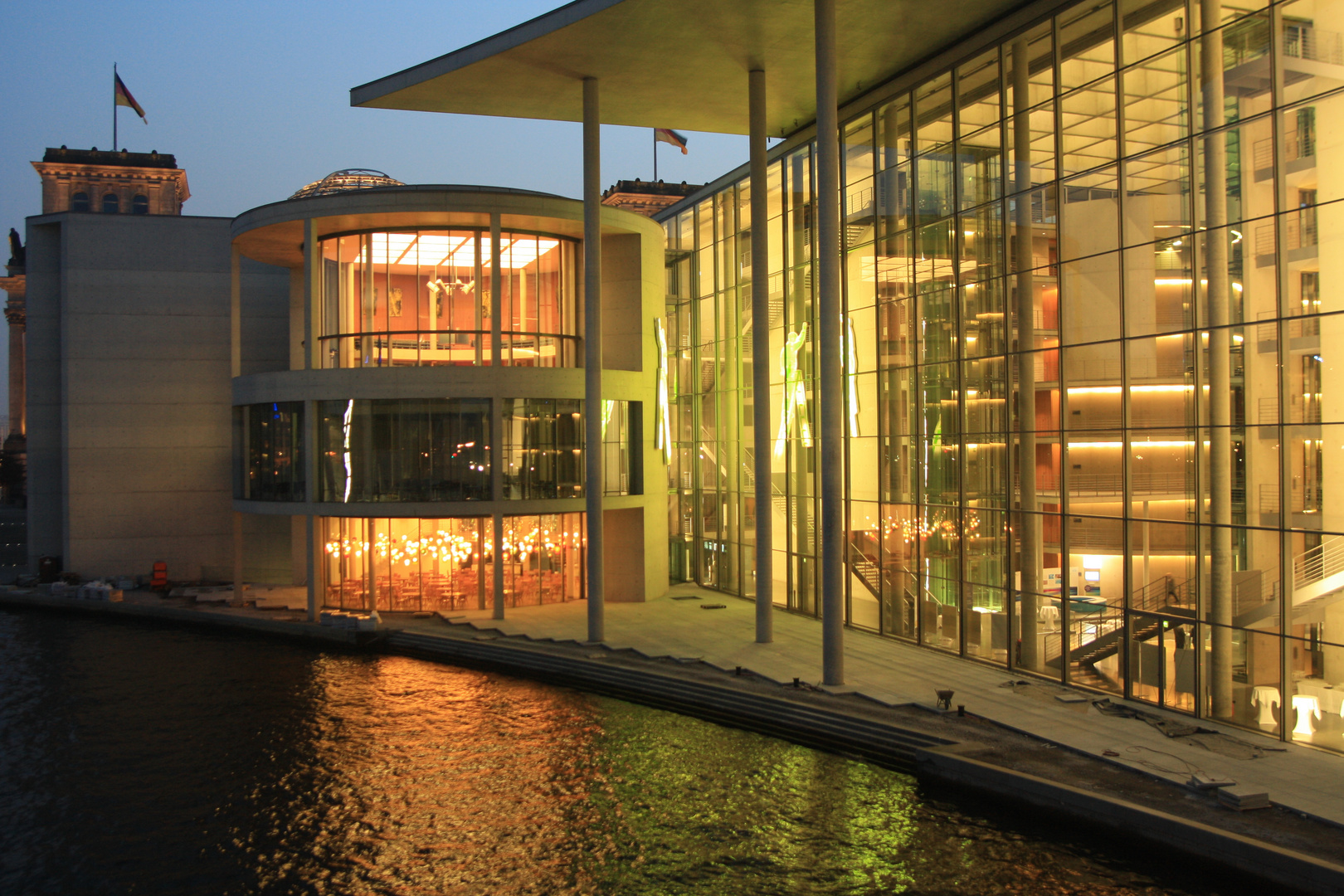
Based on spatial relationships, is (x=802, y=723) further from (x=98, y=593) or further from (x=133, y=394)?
(x=133, y=394)

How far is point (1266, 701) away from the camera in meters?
17.6

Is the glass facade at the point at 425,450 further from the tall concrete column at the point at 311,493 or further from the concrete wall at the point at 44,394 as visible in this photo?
the concrete wall at the point at 44,394

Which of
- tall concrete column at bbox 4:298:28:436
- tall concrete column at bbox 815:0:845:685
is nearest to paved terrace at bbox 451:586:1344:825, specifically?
tall concrete column at bbox 815:0:845:685

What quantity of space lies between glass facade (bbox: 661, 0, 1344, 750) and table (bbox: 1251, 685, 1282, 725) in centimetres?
3

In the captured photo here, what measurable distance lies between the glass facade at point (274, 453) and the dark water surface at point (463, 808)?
388 inches

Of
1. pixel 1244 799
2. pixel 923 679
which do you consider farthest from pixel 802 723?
pixel 1244 799

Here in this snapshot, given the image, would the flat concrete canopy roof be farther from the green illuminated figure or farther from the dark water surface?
the dark water surface

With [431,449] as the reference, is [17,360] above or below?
above

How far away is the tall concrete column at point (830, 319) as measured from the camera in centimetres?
2180

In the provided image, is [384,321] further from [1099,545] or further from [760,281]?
[1099,545]

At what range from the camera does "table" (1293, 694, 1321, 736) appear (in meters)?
16.8

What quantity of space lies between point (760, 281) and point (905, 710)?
1135 centimetres

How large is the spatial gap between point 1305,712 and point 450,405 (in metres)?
23.6

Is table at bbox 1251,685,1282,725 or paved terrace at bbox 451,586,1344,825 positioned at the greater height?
table at bbox 1251,685,1282,725
